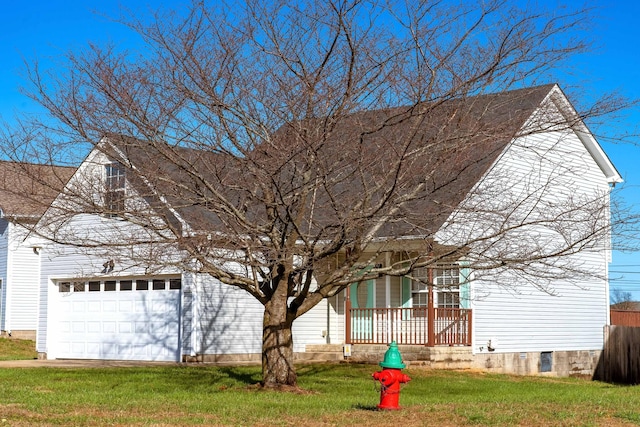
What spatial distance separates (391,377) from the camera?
11.7m

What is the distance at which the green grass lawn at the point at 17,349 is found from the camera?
26547 millimetres

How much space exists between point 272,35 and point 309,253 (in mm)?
3260

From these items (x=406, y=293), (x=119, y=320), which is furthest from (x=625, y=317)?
(x=119, y=320)

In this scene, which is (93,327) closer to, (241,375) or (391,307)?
(241,375)

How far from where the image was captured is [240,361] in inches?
864

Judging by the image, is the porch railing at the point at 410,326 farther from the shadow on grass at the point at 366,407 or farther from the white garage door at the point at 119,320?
the shadow on grass at the point at 366,407

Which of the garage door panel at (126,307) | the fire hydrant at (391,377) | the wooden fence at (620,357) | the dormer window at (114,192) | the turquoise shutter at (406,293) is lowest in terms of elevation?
the wooden fence at (620,357)

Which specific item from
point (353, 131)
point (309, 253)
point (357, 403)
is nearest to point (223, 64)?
point (353, 131)

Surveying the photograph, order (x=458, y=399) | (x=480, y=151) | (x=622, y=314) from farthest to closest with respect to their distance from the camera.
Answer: (x=622, y=314) < (x=458, y=399) < (x=480, y=151)

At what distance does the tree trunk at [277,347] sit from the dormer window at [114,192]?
296 cm

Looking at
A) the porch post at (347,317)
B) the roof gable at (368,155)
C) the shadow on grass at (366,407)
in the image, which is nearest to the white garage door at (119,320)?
the porch post at (347,317)

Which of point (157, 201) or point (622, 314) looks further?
point (622, 314)

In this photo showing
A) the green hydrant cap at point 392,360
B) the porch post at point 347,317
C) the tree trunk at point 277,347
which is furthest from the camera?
the porch post at point 347,317

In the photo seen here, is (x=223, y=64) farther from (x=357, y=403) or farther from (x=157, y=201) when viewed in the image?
(x=357, y=403)
